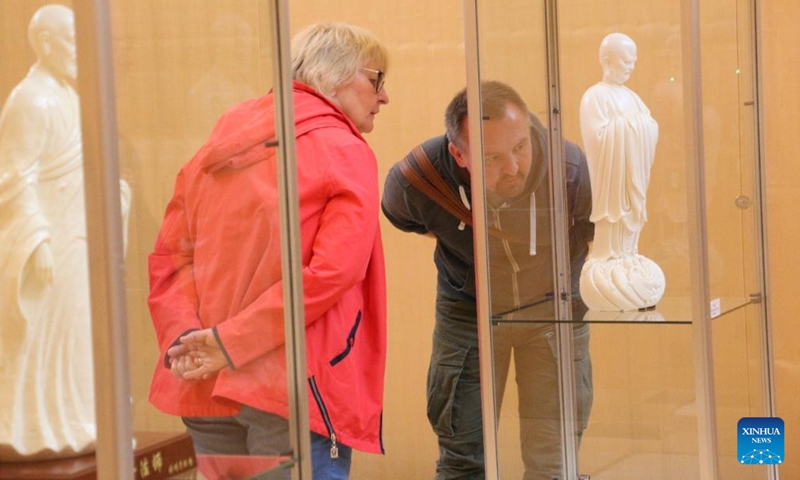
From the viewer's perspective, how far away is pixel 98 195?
4.33ft

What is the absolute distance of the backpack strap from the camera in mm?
3621

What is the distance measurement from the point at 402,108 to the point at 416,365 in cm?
115

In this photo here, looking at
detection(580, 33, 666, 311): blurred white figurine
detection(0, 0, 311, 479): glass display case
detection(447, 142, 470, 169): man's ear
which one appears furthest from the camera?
detection(447, 142, 470, 169): man's ear

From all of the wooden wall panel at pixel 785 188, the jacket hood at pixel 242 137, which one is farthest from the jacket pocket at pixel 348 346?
the wooden wall panel at pixel 785 188

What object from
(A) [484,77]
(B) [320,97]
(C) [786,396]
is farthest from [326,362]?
(C) [786,396]

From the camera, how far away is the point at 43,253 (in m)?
1.37

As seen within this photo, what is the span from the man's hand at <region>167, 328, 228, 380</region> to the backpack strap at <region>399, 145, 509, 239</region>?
207cm

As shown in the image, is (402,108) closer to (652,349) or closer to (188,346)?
(652,349)

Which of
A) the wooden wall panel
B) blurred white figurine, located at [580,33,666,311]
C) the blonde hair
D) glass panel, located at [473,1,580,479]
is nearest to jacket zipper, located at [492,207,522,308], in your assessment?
glass panel, located at [473,1,580,479]

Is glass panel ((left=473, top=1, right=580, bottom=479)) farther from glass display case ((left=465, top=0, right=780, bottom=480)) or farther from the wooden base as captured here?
the wooden base

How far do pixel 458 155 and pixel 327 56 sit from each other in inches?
35.4

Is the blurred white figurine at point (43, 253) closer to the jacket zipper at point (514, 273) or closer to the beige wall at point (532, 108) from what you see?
the beige wall at point (532, 108)

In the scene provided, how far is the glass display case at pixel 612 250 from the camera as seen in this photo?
9.02ft

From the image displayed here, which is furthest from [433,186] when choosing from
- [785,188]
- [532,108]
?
[785,188]
